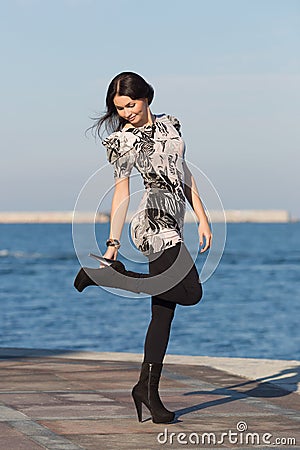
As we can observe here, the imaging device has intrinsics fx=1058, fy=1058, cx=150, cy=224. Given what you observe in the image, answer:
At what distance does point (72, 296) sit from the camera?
43.0 m

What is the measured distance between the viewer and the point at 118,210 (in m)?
5.91

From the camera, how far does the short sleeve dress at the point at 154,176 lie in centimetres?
595

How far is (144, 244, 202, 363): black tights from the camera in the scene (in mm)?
5898

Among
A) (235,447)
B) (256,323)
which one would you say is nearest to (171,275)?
(235,447)

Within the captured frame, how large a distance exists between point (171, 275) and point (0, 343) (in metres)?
19.1

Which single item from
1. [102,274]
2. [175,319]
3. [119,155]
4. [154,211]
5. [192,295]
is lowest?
[175,319]

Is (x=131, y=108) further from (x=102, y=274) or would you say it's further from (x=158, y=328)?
(x=158, y=328)

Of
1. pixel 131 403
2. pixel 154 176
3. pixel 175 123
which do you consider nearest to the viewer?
pixel 154 176

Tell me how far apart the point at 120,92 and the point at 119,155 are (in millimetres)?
355

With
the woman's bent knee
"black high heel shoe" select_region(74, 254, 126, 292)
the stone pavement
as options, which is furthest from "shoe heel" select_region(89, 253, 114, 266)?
the stone pavement

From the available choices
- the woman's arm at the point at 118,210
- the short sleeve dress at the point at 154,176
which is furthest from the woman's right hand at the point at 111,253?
the short sleeve dress at the point at 154,176

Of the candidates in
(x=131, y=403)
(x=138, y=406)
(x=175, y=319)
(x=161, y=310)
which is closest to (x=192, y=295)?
(x=161, y=310)

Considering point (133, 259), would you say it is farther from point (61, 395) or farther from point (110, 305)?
point (110, 305)

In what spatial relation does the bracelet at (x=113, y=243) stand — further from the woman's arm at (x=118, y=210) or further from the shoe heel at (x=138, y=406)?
the shoe heel at (x=138, y=406)
